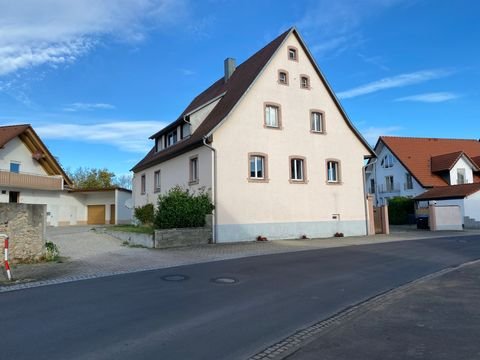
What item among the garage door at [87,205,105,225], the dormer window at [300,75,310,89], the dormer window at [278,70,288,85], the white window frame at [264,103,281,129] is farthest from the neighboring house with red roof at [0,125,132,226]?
the dormer window at [300,75,310,89]

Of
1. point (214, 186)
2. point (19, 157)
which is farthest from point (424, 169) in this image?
point (19, 157)

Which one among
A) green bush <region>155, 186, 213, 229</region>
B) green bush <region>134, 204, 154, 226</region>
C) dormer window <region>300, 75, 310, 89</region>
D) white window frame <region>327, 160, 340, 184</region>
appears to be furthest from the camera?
green bush <region>134, 204, 154, 226</region>

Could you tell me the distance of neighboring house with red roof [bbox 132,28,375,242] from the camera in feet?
72.5

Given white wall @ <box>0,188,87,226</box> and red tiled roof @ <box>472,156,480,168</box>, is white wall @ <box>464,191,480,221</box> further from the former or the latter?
white wall @ <box>0,188,87,226</box>

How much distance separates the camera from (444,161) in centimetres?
4312

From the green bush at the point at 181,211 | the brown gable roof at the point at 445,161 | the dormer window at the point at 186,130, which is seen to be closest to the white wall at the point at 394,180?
the brown gable roof at the point at 445,161

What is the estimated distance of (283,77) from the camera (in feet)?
82.0

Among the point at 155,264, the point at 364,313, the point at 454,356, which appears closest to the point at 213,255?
the point at 155,264

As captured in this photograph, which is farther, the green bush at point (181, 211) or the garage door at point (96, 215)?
the garage door at point (96, 215)

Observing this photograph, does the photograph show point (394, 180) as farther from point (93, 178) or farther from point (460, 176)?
point (93, 178)

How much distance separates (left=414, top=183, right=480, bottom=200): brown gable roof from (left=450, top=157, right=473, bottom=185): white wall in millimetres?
2831

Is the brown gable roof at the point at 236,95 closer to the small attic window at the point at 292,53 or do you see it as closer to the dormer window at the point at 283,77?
the small attic window at the point at 292,53

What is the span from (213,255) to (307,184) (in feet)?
33.9

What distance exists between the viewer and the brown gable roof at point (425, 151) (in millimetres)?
43062
